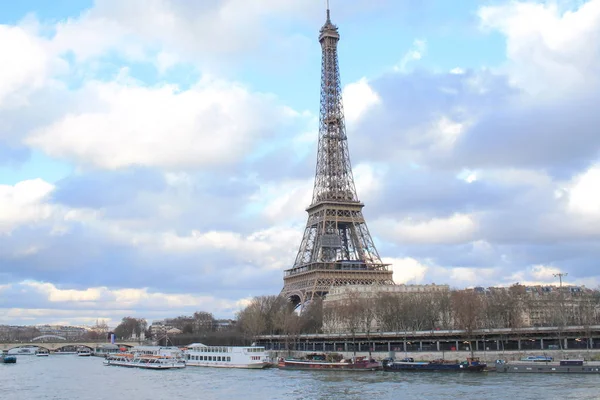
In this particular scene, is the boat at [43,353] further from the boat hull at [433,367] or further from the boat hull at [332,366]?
the boat hull at [433,367]

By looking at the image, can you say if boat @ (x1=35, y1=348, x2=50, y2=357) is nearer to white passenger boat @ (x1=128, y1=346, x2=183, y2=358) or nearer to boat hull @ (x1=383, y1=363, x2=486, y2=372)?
white passenger boat @ (x1=128, y1=346, x2=183, y2=358)

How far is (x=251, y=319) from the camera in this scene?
4697 inches

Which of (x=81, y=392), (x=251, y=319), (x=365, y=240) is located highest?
(x=365, y=240)

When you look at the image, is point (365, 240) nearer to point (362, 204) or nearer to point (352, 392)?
point (362, 204)

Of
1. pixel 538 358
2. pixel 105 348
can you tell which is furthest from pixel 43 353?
pixel 538 358

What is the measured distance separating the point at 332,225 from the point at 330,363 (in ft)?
135

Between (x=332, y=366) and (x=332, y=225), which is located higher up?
(x=332, y=225)

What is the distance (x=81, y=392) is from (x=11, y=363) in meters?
67.0

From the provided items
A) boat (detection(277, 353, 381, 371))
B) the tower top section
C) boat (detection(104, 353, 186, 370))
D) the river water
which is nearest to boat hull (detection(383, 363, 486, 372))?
boat (detection(277, 353, 381, 371))

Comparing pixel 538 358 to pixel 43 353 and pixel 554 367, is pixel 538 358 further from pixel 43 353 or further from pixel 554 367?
pixel 43 353

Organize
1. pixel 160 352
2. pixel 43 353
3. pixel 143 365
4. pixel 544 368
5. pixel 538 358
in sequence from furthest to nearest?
pixel 43 353, pixel 160 352, pixel 143 365, pixel 538 358, pixel 544 368

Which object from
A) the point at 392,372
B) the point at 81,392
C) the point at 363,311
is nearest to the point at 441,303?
the point at 363,311

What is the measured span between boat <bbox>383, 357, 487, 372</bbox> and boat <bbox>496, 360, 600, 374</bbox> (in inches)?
87.2

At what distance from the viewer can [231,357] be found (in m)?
88.6
